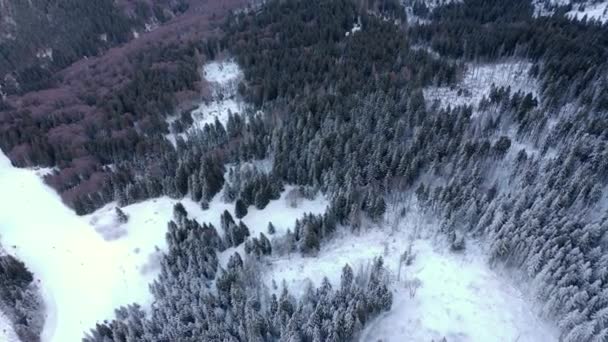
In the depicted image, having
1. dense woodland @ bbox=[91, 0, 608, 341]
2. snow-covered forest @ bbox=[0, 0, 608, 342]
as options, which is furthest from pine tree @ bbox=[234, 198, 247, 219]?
dense woodland @ bbox=[91, 0, 608, 341]

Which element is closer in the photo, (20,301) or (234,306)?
(234,306)

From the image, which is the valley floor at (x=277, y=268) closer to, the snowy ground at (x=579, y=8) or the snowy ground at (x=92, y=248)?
the snowy ground at (x=92, y=248)

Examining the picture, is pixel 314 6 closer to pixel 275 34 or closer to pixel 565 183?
pixel 275 34

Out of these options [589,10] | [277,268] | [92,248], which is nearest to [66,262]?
[92,248]

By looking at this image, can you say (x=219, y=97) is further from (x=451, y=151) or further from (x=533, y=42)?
(x=533, y=42)

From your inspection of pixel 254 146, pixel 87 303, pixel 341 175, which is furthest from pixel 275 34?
pixel 87 303

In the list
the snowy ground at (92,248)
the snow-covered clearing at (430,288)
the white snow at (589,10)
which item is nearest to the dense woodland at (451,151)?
the snow-covered clearing at (430,288)

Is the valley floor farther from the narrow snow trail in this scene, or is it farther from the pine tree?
the pine tree
